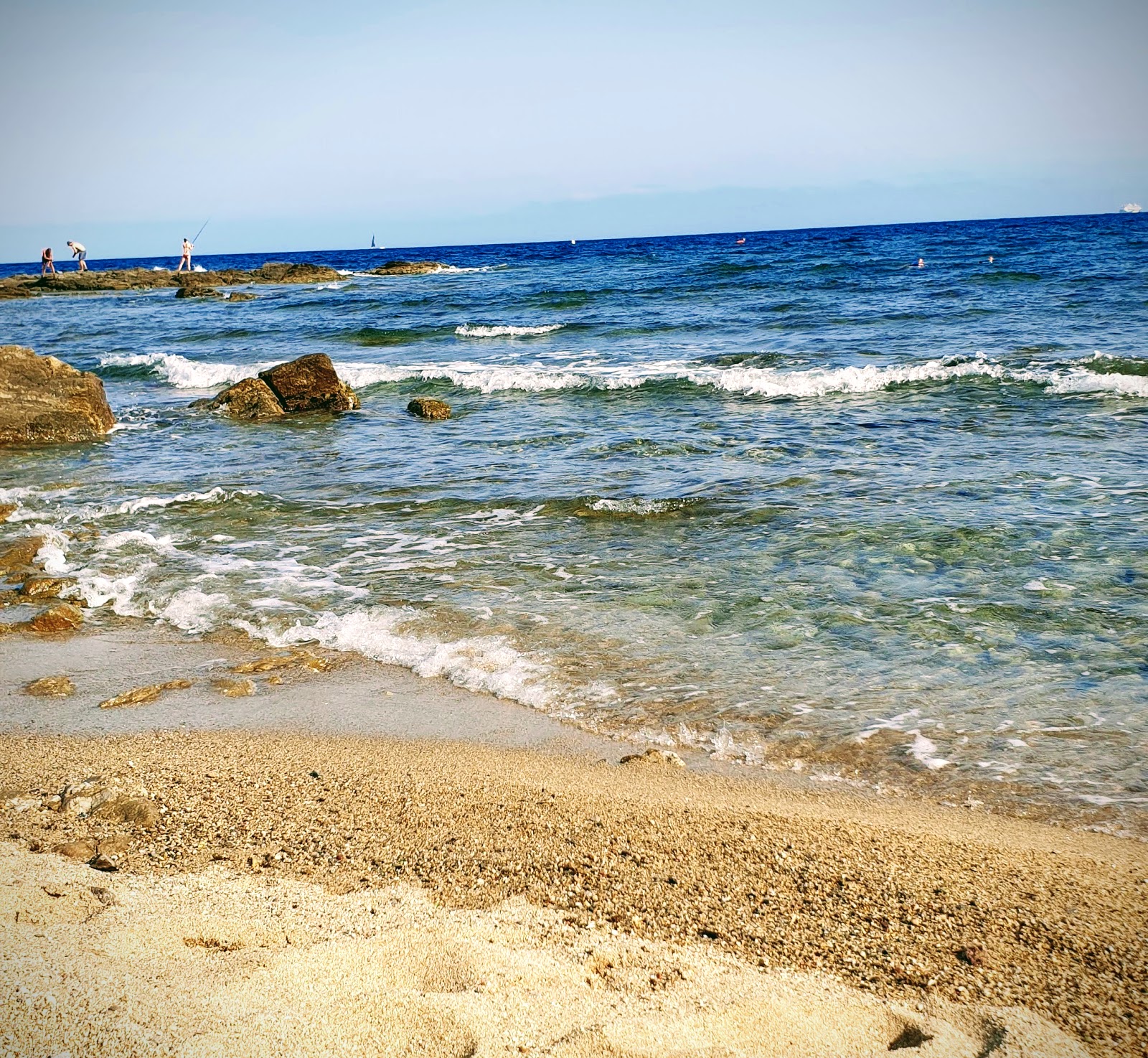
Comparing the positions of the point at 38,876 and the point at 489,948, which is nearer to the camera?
the point at 489,948

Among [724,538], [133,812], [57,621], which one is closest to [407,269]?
[724,538]

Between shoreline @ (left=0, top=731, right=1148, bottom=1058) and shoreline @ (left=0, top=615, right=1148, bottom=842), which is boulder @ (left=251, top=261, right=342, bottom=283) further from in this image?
shoreline @ (left=0, top=731, right=1148, bottom=1058)

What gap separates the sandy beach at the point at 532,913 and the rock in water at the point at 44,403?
384 inches

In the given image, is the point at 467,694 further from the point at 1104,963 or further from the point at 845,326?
the point at 845,326

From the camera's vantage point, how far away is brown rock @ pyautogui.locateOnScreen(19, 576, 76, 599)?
614cm

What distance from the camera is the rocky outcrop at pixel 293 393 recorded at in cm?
1343

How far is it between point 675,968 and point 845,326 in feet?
60.9

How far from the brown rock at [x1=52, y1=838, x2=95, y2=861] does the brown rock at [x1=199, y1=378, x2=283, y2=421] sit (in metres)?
10.8

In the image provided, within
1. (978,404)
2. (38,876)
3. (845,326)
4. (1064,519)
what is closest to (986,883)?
(38,876)

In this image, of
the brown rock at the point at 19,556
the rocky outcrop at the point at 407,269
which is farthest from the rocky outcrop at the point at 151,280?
the brown rock at the point at 19,556

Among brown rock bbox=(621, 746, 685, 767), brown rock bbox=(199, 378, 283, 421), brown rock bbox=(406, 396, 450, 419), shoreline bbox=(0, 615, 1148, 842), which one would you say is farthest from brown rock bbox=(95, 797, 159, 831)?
brown rock bbox=(199, 378, 283, 421)

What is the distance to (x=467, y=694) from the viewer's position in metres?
4.61

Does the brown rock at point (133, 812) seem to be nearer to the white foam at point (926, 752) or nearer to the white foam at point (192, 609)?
the white foam at point (192, 609)

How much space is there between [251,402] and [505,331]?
992 centimetres
